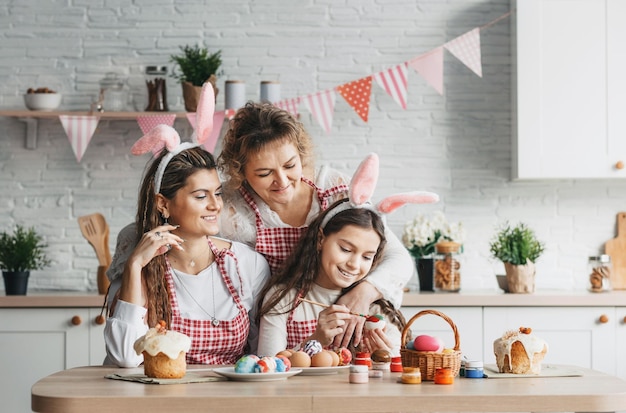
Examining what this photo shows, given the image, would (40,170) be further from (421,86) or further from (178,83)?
(421,86)

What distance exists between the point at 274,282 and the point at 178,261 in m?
0.29

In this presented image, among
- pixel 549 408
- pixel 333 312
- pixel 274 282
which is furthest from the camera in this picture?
pixel 274 282

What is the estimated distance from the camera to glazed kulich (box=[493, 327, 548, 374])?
2.18 meters

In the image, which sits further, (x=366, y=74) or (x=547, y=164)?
(x=366, y=74)

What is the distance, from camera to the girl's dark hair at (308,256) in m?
2.64

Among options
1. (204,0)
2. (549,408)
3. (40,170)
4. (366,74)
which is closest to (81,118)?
(40,170)

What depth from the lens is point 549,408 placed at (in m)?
1.88

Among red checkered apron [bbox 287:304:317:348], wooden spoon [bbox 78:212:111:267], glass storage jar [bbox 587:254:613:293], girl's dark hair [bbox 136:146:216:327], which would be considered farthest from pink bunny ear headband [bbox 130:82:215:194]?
glass storage jar [bbox 587:254:613:293]

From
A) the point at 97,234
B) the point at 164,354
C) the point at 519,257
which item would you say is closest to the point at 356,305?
the point at 164,354

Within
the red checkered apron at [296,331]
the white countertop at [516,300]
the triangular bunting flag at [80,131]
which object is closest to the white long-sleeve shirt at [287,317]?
the red checkered apron at [296,331]

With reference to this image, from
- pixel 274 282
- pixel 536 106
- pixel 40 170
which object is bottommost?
pixel 274 282

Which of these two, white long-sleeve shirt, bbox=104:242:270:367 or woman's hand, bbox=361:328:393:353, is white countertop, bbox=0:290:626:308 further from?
woman's hand, bbox=361:328:393:353

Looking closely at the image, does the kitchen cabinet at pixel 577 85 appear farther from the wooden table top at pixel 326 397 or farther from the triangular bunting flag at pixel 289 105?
the wooden table top at pixel 326 397

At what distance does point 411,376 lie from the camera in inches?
80.5
